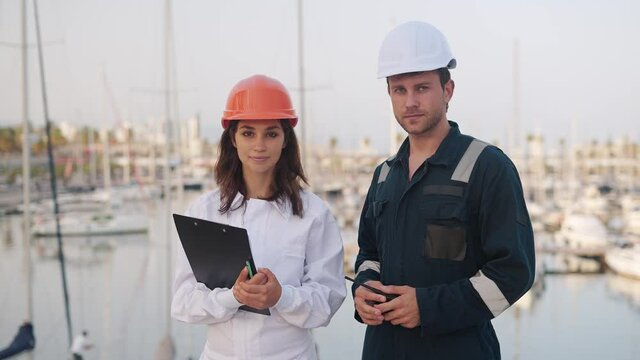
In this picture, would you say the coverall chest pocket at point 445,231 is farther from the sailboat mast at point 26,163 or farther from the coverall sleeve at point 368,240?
the sailboat mast at point 26,163

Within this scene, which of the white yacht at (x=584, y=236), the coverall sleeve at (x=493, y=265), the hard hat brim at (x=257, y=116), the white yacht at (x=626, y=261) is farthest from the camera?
the white yacht at (x=584, y=236)

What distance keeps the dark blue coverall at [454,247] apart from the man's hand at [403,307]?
17 mm

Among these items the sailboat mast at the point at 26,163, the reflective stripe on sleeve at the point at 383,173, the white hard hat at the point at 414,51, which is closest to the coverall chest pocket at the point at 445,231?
the reflective stripe on sleeve at the point at 383,173

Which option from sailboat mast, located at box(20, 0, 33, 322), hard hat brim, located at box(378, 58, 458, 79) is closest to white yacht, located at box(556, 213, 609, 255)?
sailboat mast, located at box(20, 0, 33, 322)

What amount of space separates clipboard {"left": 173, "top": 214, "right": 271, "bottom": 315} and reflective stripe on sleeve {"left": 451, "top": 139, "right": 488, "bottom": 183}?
1.59 feet

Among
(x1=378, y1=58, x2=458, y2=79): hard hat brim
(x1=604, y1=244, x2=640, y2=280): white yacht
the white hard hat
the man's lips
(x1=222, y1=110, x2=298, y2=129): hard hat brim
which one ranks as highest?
the white hard hat

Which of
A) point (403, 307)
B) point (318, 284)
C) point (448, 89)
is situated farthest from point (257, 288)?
point (448, 89)

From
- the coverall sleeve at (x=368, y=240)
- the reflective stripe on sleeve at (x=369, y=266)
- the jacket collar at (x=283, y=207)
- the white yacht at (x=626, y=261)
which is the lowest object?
the white yacht at (x=626, y=261)

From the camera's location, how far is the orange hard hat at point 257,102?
1.54 metres

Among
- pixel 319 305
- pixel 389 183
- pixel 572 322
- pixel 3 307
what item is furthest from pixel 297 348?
pixel 3 307

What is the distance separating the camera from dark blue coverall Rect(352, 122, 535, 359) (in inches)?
51.7

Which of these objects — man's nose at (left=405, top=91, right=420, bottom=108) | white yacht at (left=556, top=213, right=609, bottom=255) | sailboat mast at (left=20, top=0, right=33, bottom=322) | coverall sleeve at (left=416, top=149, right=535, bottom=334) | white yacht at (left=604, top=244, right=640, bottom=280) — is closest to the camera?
coverall sleeve at (left=416, top=149, right=535, bottom=334)

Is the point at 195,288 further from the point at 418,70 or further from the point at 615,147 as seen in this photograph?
the point at 615,147

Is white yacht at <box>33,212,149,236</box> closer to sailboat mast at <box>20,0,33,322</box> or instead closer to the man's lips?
sailboat mast at <box>20,0,33,322</box>
